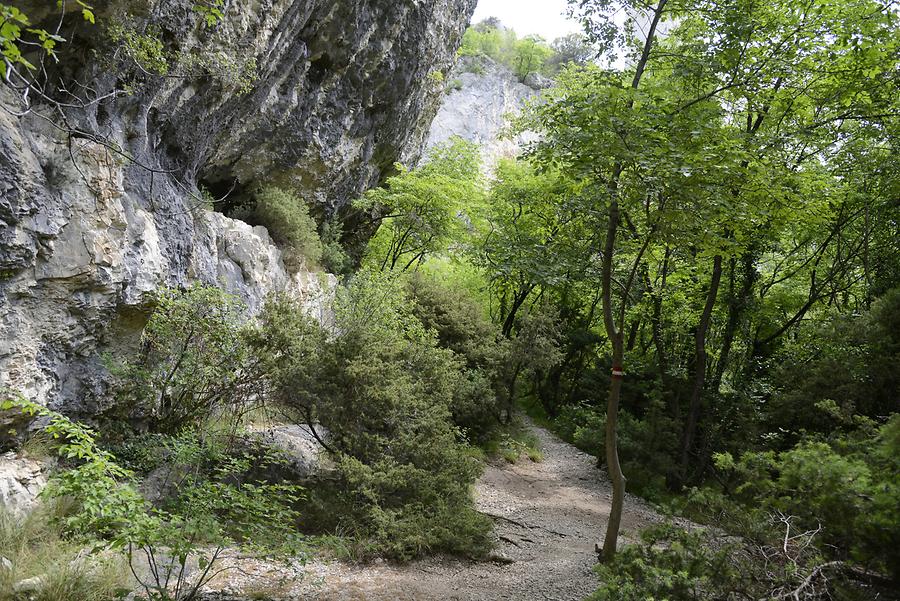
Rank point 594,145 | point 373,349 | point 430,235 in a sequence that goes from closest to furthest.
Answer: point 594,145 → point 373,349 → point 430,235

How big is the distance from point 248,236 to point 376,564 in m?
7.51

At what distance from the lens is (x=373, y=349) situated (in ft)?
24.9

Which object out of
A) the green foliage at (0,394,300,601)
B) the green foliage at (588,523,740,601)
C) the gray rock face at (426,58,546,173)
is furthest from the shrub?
the gray rock face at (426,58,546,173)

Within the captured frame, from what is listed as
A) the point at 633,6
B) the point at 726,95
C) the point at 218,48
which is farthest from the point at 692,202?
the point at 218,48

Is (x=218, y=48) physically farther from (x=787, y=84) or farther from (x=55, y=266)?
(x=787, y=84)

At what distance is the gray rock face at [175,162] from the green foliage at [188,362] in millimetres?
367

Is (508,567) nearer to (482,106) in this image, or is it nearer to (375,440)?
(375,440)

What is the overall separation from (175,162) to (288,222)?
3944 millimetres

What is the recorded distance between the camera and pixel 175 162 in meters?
8.88

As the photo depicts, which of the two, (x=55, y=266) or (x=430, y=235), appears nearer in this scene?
(x=55, y=266)

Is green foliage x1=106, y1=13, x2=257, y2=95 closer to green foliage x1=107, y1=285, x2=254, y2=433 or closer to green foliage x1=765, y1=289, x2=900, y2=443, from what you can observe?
green foliage x1=107, y1=285, x2=254, y2=433

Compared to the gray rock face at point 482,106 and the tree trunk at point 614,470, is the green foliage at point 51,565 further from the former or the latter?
the gray rock face at point 482,106

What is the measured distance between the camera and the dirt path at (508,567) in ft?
17.5

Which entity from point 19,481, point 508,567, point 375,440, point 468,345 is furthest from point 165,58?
point 468,345
